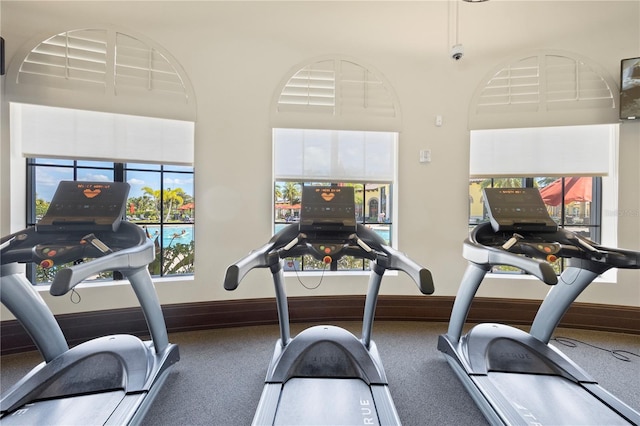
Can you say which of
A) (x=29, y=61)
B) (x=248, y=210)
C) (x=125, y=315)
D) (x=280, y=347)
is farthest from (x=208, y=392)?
(x=29, y=61)

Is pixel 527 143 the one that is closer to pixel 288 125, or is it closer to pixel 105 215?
pixel 288 125

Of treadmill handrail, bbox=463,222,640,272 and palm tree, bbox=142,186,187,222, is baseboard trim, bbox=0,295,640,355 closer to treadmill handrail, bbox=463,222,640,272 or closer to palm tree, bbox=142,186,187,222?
palm tree, bbox=142,186,187,222

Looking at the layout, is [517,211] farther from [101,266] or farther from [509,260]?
[101,266]

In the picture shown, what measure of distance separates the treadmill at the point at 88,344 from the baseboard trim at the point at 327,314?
0.74 metres

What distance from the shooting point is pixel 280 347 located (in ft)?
6.80

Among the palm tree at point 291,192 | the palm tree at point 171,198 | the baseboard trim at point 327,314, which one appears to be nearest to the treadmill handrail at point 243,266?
the palm tree at point 291,192

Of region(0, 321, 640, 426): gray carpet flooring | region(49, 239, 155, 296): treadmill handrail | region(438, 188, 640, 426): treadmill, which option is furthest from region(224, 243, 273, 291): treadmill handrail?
region(438, 188, 640, 426): treadmill

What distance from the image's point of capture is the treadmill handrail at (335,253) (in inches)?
51.6

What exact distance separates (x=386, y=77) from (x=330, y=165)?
1.22m

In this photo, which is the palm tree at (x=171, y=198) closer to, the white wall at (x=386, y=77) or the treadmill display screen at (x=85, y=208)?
the white wall at (x=386, y=77)

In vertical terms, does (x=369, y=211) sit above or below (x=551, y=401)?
above

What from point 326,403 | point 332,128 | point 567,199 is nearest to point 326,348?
point 326,403

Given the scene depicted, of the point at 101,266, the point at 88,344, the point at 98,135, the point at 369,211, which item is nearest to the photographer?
the point at 101,266

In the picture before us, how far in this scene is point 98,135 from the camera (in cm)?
253
